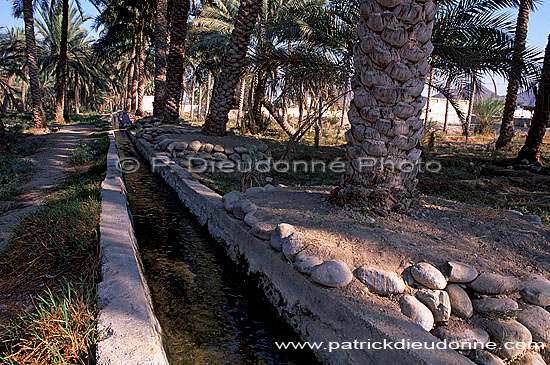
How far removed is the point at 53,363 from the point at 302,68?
25.0 ft

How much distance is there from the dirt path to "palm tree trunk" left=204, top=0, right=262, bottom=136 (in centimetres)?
421

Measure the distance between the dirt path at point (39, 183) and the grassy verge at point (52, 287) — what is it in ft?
1.85

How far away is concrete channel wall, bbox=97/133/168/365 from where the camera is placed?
6.68 feet

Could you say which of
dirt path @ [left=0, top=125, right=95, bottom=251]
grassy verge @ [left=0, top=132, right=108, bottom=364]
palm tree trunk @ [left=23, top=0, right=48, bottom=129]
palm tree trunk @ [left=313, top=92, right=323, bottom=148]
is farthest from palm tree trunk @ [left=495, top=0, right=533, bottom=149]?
palm tree trunk @ [left=23, top=0, right=48, bottom=129]

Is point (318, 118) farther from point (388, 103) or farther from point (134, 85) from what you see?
point (134, 85)

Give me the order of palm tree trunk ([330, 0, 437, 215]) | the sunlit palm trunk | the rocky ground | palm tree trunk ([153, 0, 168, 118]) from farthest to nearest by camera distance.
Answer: the sunlit palm trunk, palm tree trunk ([153, 0, 168, 118]), palm tree trunk ([330, 0, 437, 215]), the rocky ground

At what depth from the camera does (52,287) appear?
307 centimetres

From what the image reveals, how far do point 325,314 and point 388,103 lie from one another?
243 centimetres

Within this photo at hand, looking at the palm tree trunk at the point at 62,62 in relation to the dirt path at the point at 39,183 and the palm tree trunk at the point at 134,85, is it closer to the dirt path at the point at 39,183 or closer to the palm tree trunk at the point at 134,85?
the palm tree trunk at the point at 134,85

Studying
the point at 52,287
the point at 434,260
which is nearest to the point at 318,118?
the point at 434,260

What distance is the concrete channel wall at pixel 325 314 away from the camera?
213cm

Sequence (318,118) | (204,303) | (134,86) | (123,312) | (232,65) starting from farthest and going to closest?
(134,86), (232,65), (318,118), (204,303), (123,312)

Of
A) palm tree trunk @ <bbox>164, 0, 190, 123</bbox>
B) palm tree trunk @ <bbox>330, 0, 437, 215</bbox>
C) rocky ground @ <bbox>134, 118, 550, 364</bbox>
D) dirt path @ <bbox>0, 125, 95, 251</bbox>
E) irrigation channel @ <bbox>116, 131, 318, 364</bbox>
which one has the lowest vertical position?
irrigation channel @ <bbox>116, 131, 318, 364</bbox>

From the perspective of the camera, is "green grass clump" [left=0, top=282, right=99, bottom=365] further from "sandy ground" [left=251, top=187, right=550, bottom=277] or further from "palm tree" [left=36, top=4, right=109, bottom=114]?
"palm tree" [left=36, top=4, right=109, bottom=114]
